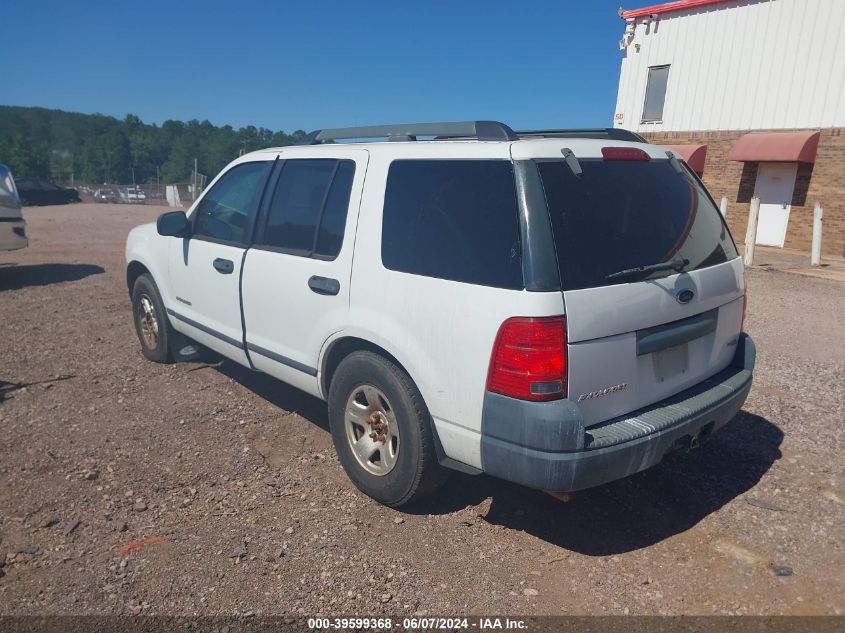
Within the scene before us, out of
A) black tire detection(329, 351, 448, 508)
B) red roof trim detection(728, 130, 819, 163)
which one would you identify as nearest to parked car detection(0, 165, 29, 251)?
black tire detection(329, 351, 448, 508)

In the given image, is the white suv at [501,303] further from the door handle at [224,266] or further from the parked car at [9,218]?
the parked car at [9,218]

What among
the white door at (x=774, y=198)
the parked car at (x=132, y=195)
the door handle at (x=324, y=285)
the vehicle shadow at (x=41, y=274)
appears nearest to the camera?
the door handle at (x=324, y=285)

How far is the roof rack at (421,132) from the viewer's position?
3.13m

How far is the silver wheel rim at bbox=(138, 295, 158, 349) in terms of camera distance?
5543mm

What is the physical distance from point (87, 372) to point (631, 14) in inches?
793

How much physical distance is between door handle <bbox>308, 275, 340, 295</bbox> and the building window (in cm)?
1970

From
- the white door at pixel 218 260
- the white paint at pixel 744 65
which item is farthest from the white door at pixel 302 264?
the white paint at pixel 744 65

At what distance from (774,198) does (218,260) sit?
719 inches

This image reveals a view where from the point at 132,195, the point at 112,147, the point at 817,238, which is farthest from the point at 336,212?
the point at 112,147

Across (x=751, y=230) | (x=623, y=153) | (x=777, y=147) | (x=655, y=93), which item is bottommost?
(x=751, y=230)

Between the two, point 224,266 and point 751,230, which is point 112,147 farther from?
point 224,266

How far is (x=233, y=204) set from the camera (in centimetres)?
454

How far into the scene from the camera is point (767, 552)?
10.1 ft

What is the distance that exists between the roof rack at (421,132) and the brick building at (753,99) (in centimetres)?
1613
